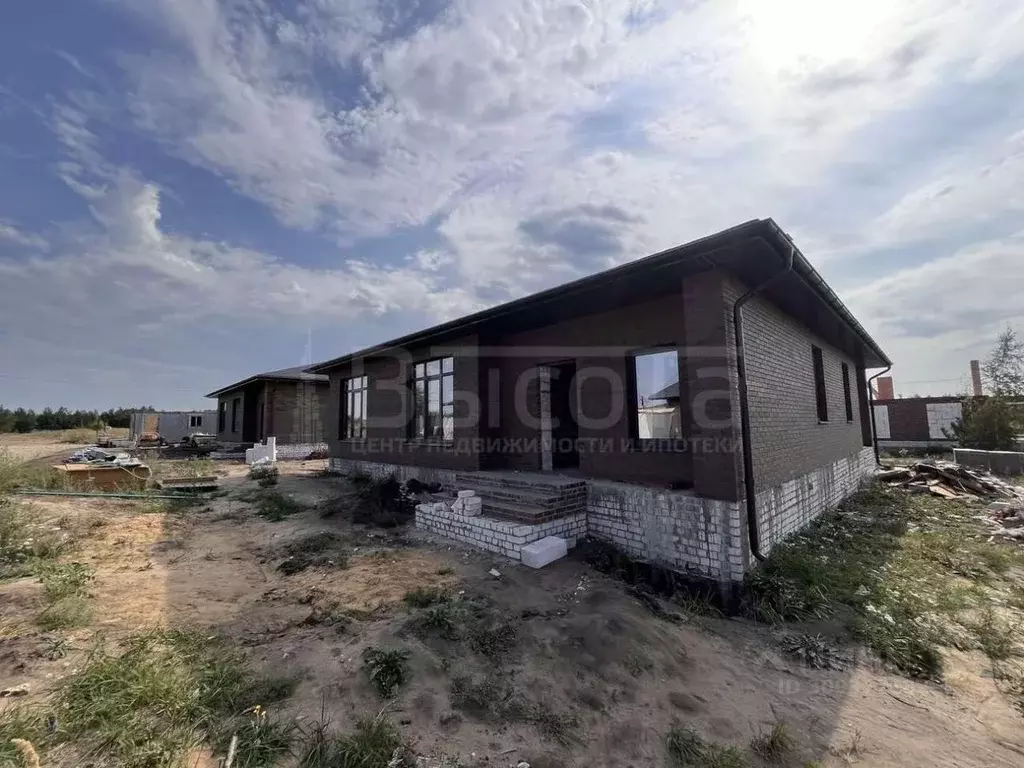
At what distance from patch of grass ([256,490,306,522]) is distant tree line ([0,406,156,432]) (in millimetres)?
35077

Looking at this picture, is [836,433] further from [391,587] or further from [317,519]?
[317,519]

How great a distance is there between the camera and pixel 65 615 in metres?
3.79

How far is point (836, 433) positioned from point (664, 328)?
6.40 meters

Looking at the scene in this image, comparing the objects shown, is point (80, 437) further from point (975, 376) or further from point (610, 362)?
point (975, 376)

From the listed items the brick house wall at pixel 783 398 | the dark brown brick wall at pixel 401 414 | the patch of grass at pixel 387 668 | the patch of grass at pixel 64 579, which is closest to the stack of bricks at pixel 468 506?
the dark brown brick wall at pixel 401 414

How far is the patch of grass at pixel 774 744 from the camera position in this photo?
2.62 metres

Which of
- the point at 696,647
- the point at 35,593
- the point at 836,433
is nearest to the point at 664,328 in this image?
the point at 696,647

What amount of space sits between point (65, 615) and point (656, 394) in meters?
6.51

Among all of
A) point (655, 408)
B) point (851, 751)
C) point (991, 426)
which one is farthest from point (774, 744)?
point (991, 426)

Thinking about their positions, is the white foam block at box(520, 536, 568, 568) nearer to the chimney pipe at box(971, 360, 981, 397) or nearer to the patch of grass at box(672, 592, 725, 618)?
the patch of grass at box(672, 592, 725, 618)

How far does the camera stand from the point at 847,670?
3.55 metres

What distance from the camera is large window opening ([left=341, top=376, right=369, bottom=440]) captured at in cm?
1222

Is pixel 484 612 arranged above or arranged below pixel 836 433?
below

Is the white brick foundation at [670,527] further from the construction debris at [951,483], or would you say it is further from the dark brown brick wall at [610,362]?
the construction debris at [951,483]
